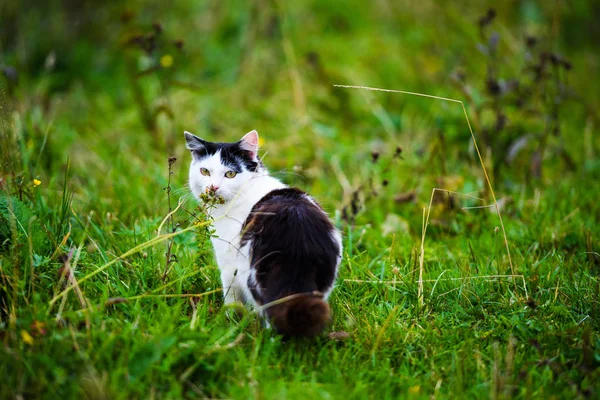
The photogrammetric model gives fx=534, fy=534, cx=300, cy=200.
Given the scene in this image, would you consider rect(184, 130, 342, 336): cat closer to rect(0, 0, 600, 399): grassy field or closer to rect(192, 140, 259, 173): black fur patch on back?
rect(192, 140, 259, 173): black fur patch on back

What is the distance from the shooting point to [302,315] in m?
1.99

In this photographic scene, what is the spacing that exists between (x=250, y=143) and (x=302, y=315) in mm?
1094

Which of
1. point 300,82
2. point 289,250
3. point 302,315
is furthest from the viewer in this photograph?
point 300,82

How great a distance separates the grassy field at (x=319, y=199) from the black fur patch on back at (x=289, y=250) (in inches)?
8.8

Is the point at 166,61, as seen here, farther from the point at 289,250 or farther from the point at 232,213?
the point at 289,250

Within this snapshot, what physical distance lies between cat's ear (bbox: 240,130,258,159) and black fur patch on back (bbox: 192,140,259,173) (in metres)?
0.02

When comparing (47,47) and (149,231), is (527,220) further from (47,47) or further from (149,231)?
(47,47)

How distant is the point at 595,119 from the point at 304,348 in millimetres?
4228

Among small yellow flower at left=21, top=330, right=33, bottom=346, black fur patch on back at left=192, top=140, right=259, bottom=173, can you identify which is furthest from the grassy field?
black fur patch on back at left=192, top=140, right=259, bottom=173

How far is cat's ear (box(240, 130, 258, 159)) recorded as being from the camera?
2742 millimetres

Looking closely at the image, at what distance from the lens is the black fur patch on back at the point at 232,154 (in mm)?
2697

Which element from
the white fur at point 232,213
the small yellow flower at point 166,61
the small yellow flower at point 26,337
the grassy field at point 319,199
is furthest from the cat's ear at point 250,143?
the small yellow flower at point 166,61

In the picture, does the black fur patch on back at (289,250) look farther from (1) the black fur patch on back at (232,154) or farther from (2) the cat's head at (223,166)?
(1) the black fur patch on back at (232,154)

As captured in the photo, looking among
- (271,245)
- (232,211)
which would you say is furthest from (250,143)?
(271,245)
